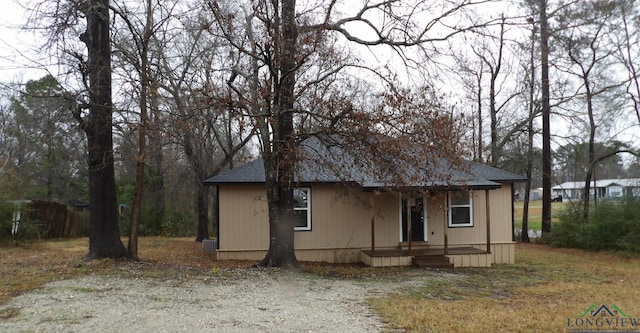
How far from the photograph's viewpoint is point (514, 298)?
887 cm

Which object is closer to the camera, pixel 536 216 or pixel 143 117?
pixel 143 117

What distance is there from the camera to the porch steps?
13375 millimetres

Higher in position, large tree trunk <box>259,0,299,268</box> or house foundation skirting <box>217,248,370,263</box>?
large tree trunk <box>259,0,299,268</box>

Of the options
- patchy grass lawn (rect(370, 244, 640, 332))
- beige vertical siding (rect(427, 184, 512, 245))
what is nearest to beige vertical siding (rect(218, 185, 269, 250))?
beige vertical siding (rect(427, 184, 512, 245))

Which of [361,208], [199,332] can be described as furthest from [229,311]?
[361,208]

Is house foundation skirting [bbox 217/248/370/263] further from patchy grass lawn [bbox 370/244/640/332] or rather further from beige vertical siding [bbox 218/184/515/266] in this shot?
patchy grass lawn [bbox 370/244/640/332]

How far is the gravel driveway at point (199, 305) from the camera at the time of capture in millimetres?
6074

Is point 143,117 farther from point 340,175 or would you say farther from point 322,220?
point 322,220

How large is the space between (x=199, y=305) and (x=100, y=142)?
6.45 m

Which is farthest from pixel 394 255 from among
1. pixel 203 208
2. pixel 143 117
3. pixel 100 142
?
Result: pixel 203 208

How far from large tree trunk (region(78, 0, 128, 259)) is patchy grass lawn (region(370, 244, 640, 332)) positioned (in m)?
7.36

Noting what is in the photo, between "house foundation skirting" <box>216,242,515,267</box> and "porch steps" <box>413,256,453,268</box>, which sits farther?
"house foundation skirting" <box>216,242,515,267</box>

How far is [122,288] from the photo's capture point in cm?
848

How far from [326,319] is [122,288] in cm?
407
